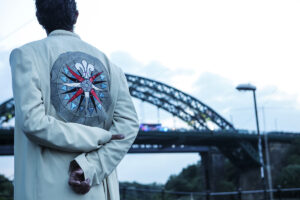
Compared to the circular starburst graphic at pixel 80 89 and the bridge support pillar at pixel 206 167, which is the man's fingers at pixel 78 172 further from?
the bridge support pillar at pixel 206 167

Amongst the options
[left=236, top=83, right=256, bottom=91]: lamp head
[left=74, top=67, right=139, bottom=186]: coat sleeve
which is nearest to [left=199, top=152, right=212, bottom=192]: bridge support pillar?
[left=236, top=83, right=256, bottom=91]: lamp head

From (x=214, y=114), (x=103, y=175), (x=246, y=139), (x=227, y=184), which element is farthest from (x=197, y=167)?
(x=103, y=175)

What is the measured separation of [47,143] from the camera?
1.63 m

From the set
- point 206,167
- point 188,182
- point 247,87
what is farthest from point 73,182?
point 188,182

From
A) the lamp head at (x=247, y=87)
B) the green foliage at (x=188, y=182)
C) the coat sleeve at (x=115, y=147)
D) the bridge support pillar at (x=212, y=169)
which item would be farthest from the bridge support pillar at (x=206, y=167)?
the coat sleeve at (x=115, y=147)

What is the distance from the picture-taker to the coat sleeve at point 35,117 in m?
1.59

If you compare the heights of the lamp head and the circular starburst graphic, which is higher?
the lamp head

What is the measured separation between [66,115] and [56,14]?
0.58m

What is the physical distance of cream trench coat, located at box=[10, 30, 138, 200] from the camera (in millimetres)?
1601

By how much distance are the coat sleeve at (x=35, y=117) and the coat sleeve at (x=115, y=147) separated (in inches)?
2.8

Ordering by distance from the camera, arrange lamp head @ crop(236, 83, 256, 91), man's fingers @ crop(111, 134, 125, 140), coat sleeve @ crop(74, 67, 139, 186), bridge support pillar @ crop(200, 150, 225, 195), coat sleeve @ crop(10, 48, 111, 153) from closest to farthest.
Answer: coat sleeve @ crop(10, 48, 111, 153) → coat sleeve @ crop(74, 67, 139, 186) → man's fingers @ crop(111, 134, 125, 140) → lamp head @ crop(236, 83, 256, 91) → bridge support pillar @ crop(200, 150, 225, 195)

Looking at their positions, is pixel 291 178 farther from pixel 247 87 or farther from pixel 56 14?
pixel 56 14

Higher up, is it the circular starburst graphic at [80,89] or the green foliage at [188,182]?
the circular starburst graphic at [80,89]

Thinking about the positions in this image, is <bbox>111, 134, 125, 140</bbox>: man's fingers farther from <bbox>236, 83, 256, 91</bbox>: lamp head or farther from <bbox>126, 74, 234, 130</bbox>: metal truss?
<bbox>126, 74, 234, 130</bbox>: metal truss
